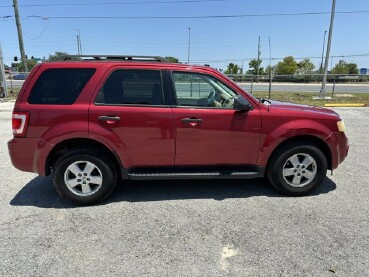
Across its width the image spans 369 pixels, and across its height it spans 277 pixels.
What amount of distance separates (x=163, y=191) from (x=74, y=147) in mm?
1407

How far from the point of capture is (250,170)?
14.0 feet

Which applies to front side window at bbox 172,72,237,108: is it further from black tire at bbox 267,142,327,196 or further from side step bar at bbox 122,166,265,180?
black tire at bbox 267,142,327,196

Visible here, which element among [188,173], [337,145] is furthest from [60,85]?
[337,145]

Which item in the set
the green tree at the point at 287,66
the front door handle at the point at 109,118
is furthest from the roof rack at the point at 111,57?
the green tree at the point at 287,66

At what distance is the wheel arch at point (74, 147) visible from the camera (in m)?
3.96

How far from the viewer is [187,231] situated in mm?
3396

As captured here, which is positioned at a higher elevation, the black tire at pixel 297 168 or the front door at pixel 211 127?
the front door at pixel 211 127

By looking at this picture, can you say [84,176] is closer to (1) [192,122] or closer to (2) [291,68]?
(1) [192,122]

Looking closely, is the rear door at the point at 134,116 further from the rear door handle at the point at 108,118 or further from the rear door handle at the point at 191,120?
the rear door handle at the point at 191,120

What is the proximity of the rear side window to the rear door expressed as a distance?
0.88 feet

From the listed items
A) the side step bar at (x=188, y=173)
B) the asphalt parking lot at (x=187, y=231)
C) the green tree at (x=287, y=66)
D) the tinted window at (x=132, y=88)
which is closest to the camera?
the asphalt parking lot at (x=187, y=231)

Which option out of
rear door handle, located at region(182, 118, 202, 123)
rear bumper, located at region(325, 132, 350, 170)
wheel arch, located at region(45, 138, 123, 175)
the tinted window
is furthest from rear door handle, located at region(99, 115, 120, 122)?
rear bumper, located at region(325, 132, 350, 170)

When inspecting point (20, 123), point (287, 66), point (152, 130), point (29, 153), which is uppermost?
point (287, 66)

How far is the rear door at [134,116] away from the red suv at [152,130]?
0.01 meters
